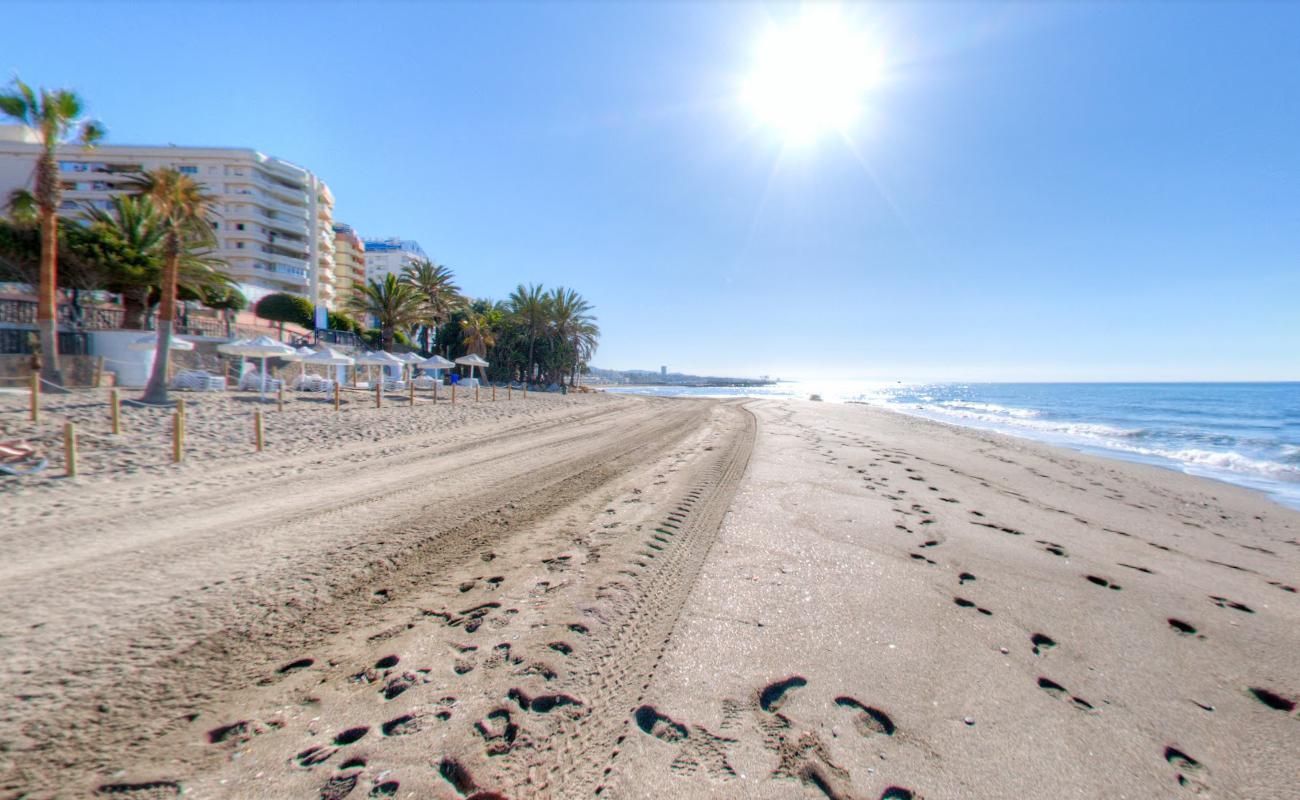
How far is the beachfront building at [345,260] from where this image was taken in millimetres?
68562

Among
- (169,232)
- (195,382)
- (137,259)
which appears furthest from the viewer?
(137,259)

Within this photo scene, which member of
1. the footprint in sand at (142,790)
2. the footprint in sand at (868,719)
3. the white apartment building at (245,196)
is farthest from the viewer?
the white apartment building at (245,196)

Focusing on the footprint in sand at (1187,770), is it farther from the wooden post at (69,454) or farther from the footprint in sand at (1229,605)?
the wooden post at (69,454)

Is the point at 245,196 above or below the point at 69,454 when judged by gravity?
above

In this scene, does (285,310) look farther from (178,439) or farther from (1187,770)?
(1187,770)

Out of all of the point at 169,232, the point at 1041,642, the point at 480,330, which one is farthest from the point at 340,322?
the point at 1041,642

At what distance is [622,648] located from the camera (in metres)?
2.94

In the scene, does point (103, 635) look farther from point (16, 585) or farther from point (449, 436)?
point (449, 436)

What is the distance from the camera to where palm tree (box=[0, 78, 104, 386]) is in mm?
14547

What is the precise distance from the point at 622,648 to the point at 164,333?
1860cm

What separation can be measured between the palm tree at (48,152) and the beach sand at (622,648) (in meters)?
13.8

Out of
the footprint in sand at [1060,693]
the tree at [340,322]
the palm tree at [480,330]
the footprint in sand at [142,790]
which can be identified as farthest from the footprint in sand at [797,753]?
the palm tree at [480,330]

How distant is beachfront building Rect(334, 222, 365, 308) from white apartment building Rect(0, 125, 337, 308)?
10.8 m

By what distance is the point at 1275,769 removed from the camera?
2.34 m
